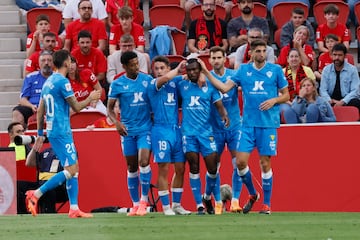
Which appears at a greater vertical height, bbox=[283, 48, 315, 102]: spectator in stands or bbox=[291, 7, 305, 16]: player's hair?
bbox=[291, 7, 305, 16]: player's hair

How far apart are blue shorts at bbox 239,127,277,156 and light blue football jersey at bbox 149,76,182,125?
3.18 feet

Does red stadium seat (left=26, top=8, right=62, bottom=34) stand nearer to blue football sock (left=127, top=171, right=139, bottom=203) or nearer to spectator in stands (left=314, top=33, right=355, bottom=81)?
spectator in stands (left=314, top=33, right=355, bottom=81)

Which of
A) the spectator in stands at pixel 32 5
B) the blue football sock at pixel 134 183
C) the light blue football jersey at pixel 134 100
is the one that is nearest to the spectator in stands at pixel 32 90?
the spectator in stands at pixel 32 5

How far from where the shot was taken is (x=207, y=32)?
70.2 feet

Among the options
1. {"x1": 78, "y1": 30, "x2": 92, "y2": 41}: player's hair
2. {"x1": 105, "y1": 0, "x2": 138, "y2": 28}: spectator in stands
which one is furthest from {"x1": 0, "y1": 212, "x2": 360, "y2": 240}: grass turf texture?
{"x1": 105, "y1": 0, "x2": 138, "y2": 28}: spectator in stands

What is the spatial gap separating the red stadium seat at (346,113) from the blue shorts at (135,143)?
4171 mm

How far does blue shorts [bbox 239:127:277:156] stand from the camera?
16203 millimetres

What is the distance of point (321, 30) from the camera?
21672 millimetres

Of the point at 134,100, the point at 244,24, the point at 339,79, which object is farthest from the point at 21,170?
the point at 339,79

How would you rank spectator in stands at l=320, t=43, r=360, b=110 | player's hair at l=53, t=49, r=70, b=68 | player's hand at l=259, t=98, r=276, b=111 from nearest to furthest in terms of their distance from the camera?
1. player's hair at l=53, t=49, r=70, b=68
2. player's hand at l=259, t=98, r=276, b=111
3. spectator in stands at l=320, t=43, r=360, b=110

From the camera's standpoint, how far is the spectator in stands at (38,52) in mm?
20594

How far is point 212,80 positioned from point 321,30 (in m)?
5.91

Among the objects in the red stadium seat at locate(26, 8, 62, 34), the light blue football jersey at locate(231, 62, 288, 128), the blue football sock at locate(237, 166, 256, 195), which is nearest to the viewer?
the light blue football jersey at locate(231, 62, 288, 128)

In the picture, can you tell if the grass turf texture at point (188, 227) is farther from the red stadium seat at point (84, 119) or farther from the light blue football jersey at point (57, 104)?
the red stadium seat at point (84, 119)
